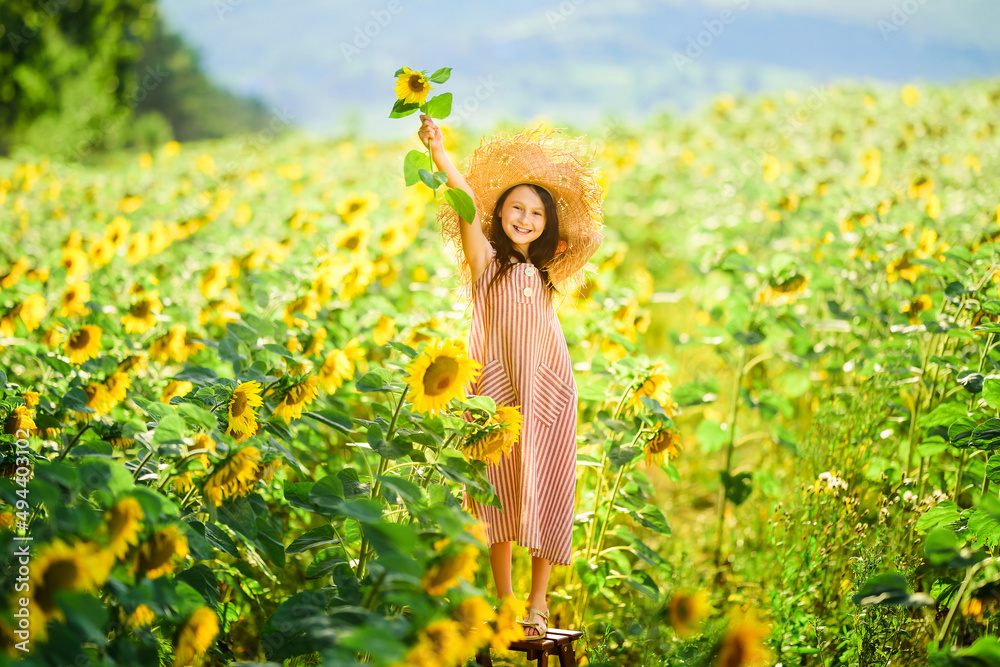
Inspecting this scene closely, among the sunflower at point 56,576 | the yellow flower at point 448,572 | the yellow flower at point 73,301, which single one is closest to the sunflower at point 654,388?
the yellow flower at point 448,572

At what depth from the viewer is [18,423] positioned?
1.61 metres

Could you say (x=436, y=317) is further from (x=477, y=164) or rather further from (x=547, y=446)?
(x=547, y=446)

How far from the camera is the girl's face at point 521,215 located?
202 cm

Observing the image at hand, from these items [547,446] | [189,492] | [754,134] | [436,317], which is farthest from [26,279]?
[754,134]

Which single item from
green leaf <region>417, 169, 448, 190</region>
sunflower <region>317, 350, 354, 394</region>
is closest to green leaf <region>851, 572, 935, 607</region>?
green leaf <region>417, 169, 448, 190</region>

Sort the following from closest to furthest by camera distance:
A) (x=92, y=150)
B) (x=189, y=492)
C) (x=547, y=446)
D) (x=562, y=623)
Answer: (x=189, y=492), (x=547, y=446), (x=562, y=623), (x=92, y=150)

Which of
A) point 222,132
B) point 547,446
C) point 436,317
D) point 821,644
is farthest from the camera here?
point 222,132

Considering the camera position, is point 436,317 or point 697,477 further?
point 697,477

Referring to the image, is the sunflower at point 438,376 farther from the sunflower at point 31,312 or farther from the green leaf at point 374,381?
the sunflower at point 31,312

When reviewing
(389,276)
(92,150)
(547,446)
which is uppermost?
(92,150)

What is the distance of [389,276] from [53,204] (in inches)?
150

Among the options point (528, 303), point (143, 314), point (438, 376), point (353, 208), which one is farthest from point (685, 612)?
point (353, 208)

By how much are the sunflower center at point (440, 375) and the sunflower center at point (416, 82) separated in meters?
0.60

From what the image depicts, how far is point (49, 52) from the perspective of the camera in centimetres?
1212
